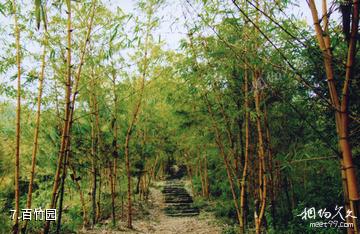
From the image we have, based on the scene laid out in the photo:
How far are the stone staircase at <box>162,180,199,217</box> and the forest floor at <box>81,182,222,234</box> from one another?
37 centimetres

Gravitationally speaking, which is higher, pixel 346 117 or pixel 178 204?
pixel 346 117

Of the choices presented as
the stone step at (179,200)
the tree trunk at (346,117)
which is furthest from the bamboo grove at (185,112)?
the stone step at (179,200)

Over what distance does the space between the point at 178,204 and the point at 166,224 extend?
354cm

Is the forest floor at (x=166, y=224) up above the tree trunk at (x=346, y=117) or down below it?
below

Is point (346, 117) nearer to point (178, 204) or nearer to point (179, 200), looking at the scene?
point (178, 204)

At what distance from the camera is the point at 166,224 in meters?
8.95

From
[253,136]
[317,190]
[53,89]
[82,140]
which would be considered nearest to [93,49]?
[53,89]

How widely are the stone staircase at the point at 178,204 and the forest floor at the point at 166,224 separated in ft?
1.23

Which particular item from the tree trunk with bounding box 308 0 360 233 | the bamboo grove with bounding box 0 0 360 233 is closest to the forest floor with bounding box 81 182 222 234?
the bamboo grove with bounding box 0 0 360 233

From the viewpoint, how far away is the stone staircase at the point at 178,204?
Answer: 1090 centimetres

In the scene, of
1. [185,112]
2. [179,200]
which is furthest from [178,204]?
[185,112]

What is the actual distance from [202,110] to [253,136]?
173 centimetres

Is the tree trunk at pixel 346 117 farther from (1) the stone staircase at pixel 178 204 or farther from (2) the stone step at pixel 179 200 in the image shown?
(2) the stone step at pixel 179 200

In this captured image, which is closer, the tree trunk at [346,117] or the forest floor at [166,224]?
the tree trunk at [346,117]
